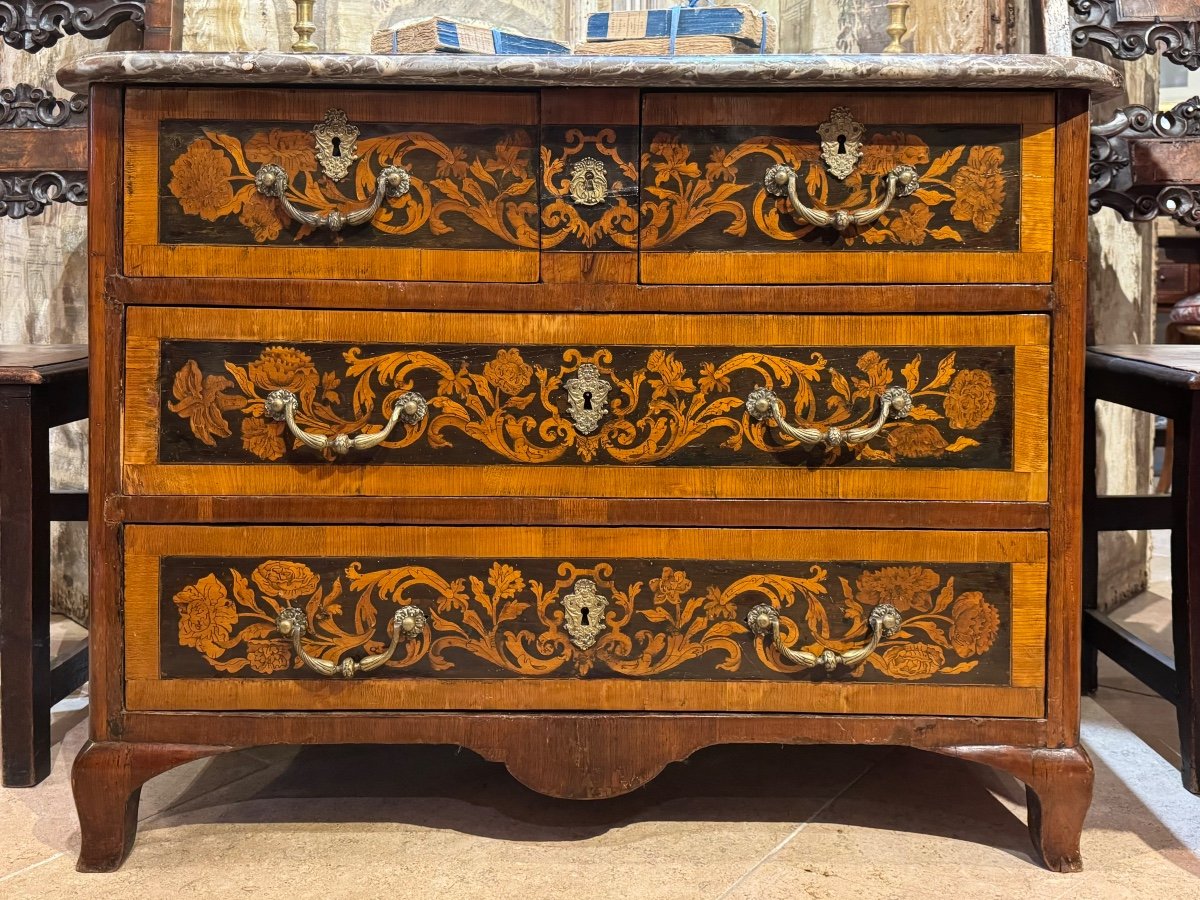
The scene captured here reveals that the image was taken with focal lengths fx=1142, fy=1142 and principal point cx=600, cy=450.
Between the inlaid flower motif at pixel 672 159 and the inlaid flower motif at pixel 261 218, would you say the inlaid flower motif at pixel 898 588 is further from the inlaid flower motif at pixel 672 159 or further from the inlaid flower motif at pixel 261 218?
the inlaid flower motif at pixel 261 218

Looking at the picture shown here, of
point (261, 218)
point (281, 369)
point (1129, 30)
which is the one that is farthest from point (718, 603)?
point (1129, 30)

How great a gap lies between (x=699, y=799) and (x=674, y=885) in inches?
10.2

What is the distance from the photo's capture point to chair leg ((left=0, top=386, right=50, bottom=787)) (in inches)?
63.4

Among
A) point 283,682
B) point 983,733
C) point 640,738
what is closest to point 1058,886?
point 983,733

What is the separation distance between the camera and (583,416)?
4.44ft

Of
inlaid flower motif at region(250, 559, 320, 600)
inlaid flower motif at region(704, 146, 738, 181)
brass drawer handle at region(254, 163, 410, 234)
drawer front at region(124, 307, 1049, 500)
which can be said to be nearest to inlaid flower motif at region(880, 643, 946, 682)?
drawer front at region(124, 307, 1049, 500)

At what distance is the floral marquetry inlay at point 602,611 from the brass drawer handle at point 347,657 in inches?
0.4

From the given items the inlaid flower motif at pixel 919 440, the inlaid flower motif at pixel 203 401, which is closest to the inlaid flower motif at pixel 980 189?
the inlaid flower motif at pixel 919 440

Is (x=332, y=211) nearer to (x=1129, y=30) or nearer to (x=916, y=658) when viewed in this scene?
(x=916, y=658)

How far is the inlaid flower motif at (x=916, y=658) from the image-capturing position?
1.39m

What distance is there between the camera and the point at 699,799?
165cm

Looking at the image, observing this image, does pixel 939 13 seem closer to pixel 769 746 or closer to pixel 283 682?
pixel 769 746

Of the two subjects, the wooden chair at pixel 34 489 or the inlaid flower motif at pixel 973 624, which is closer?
the inlaid flower motif at pixel 973 624

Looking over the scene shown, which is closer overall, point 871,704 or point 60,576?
point 871,704
